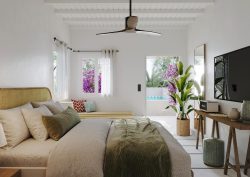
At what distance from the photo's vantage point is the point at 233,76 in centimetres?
349

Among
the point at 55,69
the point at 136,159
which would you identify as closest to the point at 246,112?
the point at 136,159

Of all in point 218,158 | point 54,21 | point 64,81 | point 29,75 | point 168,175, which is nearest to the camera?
point 168,175

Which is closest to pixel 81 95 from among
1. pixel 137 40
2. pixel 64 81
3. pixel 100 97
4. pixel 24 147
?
pixel 100 97

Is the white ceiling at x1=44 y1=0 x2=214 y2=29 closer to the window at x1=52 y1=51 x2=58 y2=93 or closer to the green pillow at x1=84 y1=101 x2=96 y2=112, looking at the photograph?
the window at x1=52 y1=51 x2=58 y2=93

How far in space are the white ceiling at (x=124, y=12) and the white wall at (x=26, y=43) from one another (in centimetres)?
48

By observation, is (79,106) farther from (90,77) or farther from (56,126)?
(56,126)

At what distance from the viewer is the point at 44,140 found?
2.57 metres

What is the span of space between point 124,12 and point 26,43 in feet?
7.66

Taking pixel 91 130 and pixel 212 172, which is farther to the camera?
pixel 212 172

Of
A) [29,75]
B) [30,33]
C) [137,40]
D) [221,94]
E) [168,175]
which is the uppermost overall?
[137,40]

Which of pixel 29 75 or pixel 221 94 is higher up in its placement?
pixel 29 75

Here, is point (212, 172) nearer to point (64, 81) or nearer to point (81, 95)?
point (64, 81)

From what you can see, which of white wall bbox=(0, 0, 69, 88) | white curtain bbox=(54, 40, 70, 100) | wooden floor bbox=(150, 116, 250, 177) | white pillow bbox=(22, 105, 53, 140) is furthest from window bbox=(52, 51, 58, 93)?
wooden floor bbox=(150, 116, 250, 177)

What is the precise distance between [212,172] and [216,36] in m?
2.52
